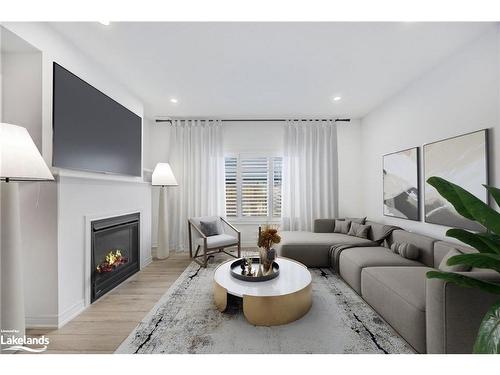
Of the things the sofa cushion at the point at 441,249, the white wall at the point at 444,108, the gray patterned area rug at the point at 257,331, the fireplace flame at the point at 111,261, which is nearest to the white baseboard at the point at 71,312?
the fireplace flame at the point at 111,261

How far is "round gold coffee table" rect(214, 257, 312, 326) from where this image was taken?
1867 mm

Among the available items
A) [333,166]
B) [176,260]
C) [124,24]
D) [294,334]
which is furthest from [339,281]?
Answer: [124,24]

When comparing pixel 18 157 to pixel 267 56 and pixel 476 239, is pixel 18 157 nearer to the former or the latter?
pixel 267 56

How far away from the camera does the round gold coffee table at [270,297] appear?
187 centimetres

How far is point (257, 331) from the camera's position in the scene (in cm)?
182

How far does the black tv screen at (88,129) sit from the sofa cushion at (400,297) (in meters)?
3.17

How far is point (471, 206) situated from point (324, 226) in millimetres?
3057

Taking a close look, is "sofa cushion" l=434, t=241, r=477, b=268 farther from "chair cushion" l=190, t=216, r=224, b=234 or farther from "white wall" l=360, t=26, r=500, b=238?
"chair cushion" l=190, t=216, r=224, b=234

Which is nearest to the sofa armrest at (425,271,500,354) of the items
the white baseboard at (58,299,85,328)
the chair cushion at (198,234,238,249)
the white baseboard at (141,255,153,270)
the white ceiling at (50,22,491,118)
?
the white ceiling at (50,22,491,118)

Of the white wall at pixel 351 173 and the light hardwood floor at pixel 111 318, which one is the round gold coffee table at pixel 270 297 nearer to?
the light hardwood floor at pixel 111 318

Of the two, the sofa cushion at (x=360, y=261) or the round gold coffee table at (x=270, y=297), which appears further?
the sofa cushion at (x=360, y=261)

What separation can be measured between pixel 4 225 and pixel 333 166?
177 inches

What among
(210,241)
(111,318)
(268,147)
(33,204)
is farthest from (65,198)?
(268,147)

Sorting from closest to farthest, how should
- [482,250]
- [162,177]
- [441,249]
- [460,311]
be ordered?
[482,250], [460,311], [441,249], [162,177]
